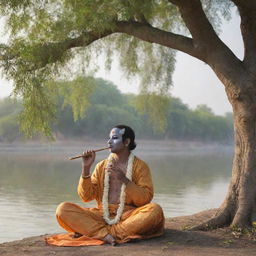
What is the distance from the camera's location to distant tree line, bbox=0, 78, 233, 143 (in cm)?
4606

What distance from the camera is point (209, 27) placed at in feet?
24.3

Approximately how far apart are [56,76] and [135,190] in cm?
292

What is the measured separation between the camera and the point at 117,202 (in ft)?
20.8

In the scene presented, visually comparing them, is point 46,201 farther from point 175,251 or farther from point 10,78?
point 175,251

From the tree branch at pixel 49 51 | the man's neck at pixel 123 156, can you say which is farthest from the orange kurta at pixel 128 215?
the tree branch at pixel 49 51

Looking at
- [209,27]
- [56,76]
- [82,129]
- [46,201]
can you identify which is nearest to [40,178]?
[46,201]

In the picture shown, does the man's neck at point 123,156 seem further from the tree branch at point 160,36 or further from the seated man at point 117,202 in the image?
the tree branch at point 160,36

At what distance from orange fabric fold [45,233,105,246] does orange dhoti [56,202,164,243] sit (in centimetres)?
7

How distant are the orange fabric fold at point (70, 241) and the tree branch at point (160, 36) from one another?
2886mm

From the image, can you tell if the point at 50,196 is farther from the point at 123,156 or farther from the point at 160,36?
the point at 123,156

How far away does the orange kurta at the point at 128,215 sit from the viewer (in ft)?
19.9

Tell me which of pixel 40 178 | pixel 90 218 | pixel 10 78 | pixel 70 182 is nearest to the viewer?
pixel 90 218

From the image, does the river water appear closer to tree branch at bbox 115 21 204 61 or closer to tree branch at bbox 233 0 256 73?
tree branch at bbox 115 21 204 61

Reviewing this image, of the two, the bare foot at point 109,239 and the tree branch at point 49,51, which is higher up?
the tree branch at point 49,51
